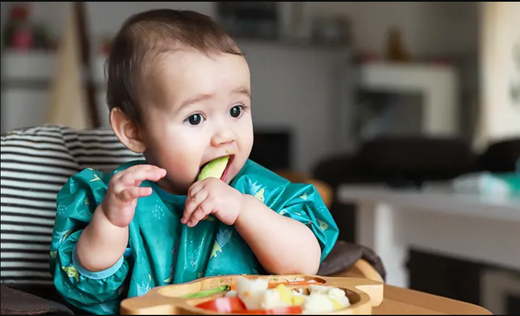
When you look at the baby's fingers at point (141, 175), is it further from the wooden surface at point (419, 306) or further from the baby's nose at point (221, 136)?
the wooden surface at point (419, 306)

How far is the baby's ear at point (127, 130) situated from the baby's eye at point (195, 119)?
0.08 m

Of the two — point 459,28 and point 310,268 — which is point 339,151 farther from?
point 310,268

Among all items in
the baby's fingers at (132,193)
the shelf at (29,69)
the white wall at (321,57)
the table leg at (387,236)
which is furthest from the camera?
the white wall at (321,57)

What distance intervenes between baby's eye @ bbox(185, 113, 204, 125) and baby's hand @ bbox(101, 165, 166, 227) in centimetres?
10

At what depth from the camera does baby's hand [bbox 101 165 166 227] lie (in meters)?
0.62

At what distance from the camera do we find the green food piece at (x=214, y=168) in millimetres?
711

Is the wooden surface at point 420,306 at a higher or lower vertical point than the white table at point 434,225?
higher

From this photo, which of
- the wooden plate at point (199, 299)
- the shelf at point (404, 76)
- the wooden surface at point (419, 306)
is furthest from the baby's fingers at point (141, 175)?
the shelf at point (404, 76)

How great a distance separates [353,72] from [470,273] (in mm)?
3273

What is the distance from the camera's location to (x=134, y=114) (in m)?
0.75

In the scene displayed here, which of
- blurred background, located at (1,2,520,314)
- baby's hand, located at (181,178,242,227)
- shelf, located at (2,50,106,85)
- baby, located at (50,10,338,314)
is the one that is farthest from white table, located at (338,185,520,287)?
shelf, located at (2,50,106,85)

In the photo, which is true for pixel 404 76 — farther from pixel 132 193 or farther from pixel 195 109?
pixel 132 193

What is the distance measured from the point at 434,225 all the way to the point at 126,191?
1116 millimetres

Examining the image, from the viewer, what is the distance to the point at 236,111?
73 centimetres
